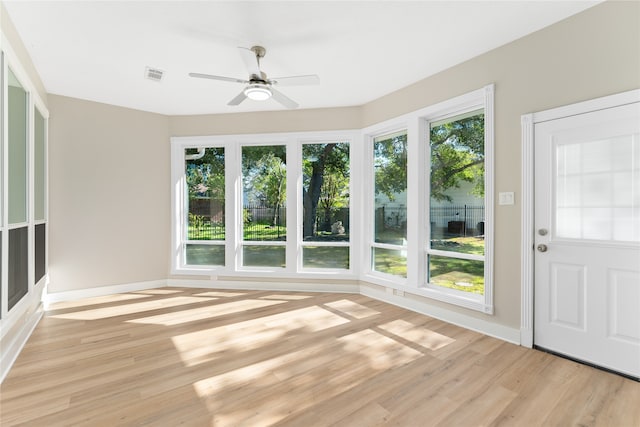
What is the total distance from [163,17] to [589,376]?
14.4 feet

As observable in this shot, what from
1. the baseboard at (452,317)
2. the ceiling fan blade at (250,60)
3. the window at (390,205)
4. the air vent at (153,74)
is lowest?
the baseboard at (452,317)

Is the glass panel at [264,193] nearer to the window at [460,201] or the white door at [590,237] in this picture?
the window at [460,201]

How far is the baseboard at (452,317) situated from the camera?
301 centimetres

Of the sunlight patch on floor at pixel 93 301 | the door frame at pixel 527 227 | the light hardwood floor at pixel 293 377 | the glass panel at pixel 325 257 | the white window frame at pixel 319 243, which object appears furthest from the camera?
the glass panel at pixel 325 257

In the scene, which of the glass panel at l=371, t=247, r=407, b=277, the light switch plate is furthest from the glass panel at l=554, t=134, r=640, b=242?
the glass panel at l=371, t=247, r=407, b=277

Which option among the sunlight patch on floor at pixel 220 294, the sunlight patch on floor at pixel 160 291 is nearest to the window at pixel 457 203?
the sunlight patch on floor at pixel 220 294

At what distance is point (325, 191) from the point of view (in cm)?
492

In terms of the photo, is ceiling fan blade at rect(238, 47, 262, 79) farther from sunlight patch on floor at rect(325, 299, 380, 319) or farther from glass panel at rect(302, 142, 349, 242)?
sunlight patch on floor at rect(325, 299, 380, 319)

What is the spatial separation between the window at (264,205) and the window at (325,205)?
354 millimetres

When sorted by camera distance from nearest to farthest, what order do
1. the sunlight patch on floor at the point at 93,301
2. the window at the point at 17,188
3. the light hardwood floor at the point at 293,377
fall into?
the light hardwood floor at the point at 293,377 < the window at the point at 17,188 < the sunlight patch on floor at the point at 93,301

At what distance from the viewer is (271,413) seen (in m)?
1.94

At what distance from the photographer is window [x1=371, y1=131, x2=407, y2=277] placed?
13.9ft

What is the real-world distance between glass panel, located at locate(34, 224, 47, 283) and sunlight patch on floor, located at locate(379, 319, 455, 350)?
395 centimetres

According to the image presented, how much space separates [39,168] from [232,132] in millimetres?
2485
